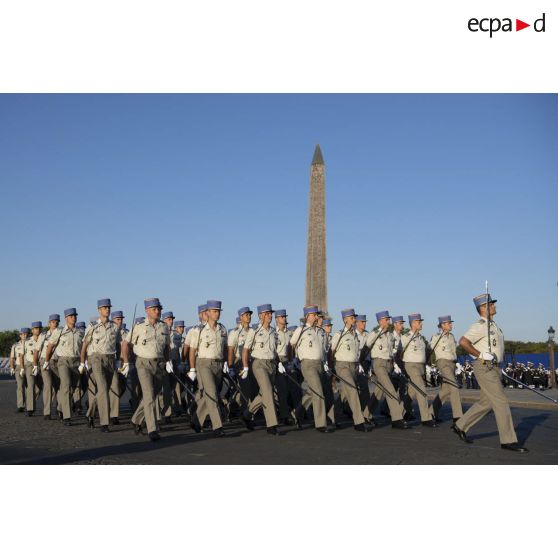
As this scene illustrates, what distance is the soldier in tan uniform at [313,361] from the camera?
450 inches

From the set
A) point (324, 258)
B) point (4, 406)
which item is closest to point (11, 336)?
point (324, 258)

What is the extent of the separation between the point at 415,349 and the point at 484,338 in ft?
11.5

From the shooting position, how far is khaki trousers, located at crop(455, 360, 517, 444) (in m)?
8.83

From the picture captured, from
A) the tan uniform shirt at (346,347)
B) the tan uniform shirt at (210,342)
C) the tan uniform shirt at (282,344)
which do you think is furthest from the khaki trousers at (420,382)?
the tan uniform shirt at (210,342)

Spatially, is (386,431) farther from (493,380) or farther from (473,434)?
(493,380)

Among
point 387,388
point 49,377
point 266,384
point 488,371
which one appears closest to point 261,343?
point 266,384

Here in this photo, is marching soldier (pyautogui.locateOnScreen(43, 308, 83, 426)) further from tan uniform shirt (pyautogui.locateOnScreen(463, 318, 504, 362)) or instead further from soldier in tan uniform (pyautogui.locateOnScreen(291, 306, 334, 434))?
tan uniform shirt (pyautogui.locateOnScreen(463, 318, 504, 362))

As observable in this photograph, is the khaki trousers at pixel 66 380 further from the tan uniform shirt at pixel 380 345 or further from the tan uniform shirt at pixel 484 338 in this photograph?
the tan uniform shirt at pixel 484 338

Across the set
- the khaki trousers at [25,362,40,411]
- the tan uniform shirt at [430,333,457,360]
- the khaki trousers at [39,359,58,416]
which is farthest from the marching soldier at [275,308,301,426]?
the khaki trousers at [25,362,40,411]

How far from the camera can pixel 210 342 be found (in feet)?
35.3

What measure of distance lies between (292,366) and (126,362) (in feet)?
10.9

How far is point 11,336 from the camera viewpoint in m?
75.6

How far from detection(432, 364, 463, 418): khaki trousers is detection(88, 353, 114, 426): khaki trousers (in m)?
5.39

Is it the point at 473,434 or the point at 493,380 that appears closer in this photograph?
the point at 493,380
